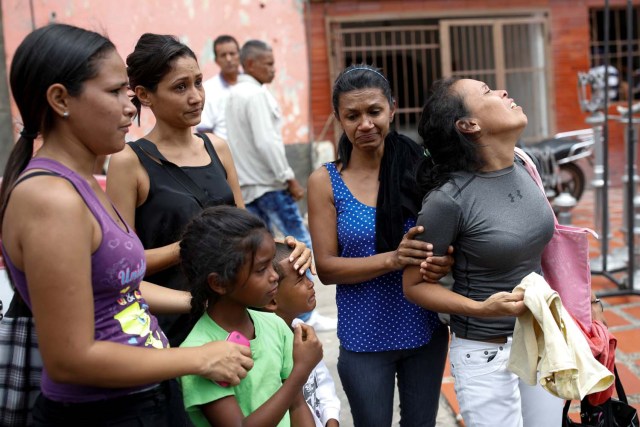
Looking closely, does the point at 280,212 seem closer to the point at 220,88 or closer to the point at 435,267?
the point at 220,88

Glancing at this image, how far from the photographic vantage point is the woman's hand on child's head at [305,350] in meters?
1.86

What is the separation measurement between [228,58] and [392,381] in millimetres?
3774

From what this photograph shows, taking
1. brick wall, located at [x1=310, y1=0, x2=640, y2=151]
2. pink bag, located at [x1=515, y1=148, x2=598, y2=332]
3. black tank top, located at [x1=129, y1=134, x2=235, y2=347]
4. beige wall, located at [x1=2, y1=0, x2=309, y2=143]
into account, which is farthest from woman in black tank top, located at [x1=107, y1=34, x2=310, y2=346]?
brick wall, located at [x1=310, y1=0, x2=640, y2=151]

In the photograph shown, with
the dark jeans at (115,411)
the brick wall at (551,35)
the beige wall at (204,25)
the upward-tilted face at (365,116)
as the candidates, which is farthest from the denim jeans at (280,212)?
the brick wall at (551,35)

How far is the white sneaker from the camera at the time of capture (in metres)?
4.82

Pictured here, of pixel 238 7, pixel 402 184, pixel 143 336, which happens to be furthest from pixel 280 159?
pixel 238 7

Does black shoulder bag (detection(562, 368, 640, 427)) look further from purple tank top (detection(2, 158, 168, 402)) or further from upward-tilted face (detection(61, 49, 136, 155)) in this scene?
upward-tilted face (detection(61, 49, 136, 155))

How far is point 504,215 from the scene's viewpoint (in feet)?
7.16

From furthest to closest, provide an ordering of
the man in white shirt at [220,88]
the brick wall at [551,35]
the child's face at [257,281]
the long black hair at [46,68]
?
1. the brick wall at [551,35]
2. the man in white shirt at [220,88]
3. the child's face at [257,281]
4. the long black hair at [46,68]

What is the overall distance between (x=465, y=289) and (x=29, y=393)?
122 centimetres

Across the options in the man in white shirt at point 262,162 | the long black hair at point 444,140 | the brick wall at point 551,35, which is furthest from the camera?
the brick wall at point 551,35

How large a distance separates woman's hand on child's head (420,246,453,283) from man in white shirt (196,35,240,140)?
11.0 ft

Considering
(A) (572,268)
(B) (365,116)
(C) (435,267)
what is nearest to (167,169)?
(B) (365,116)

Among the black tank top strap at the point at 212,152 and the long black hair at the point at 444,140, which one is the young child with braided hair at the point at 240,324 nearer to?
the black tank top strap at the point at 212,152
